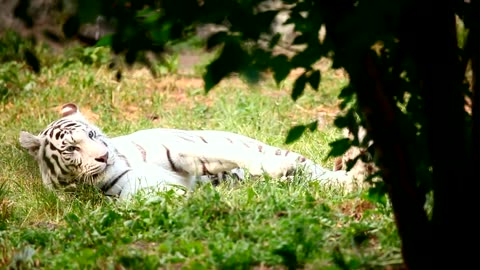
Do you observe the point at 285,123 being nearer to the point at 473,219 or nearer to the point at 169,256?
the point at 169,256

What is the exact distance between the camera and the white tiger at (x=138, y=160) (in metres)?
5.18

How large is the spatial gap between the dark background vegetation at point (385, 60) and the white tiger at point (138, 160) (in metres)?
1.85

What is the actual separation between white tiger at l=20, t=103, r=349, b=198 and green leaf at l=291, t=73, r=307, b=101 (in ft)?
6.51

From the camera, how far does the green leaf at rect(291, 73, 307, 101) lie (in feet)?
9.80

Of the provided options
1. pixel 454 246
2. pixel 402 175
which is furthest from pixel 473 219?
pixel 402 175

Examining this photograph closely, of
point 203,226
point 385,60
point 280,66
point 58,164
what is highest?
point 280,66

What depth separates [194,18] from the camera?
2.40 metres

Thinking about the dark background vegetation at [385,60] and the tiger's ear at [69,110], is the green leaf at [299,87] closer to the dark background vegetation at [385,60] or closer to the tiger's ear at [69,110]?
the dark background vegetation at [385,60]

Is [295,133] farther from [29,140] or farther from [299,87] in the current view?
[29,140]

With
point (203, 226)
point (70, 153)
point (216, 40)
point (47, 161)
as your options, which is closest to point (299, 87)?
point (216, 40)

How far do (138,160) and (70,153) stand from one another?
1.40ft

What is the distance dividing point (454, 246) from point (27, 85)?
239 inches

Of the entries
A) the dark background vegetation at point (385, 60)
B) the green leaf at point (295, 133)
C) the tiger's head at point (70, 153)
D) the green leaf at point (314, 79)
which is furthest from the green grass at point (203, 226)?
the green leaf at point (314, 79)

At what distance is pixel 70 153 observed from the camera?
17.3 feet
